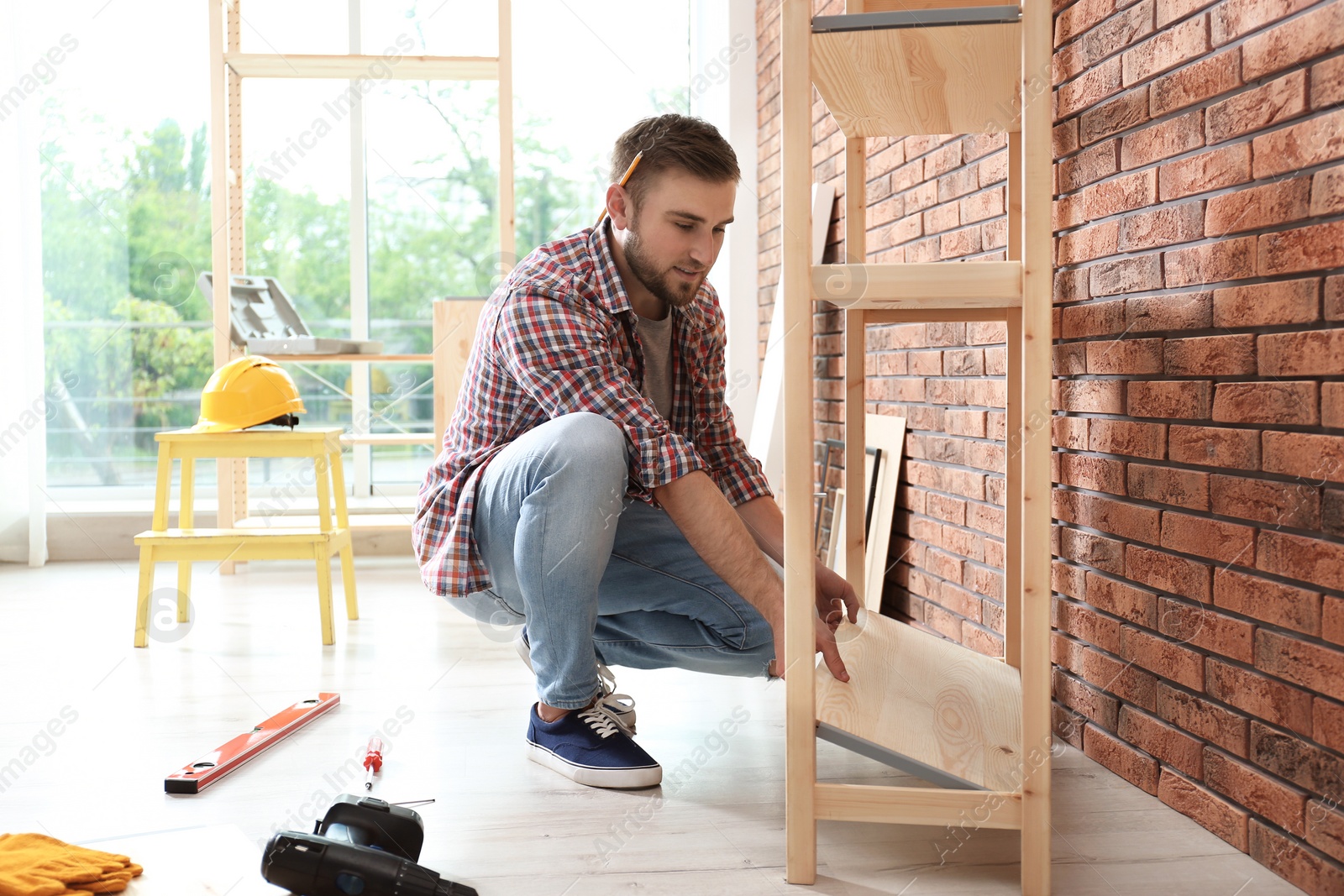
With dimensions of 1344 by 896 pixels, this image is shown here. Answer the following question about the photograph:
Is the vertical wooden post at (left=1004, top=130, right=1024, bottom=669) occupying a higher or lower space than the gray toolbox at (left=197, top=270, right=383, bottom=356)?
lower

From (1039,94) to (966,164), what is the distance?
0.96 m

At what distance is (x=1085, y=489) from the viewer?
1595 mm

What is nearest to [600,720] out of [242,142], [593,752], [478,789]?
[593,752]

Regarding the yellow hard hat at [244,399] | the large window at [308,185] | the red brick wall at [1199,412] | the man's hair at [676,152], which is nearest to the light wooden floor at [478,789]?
the red brick wall at [1199,412]

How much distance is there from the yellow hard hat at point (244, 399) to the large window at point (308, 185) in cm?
140

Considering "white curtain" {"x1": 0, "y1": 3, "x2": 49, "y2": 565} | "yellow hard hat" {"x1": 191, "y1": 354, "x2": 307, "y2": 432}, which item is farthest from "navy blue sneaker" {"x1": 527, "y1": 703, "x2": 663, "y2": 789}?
"white curtain" {"x1": 0, "y1": 3, "x2": 49, "y2": 565}

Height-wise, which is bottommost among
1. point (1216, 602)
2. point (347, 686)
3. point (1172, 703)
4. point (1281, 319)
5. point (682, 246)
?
point (347, 686)

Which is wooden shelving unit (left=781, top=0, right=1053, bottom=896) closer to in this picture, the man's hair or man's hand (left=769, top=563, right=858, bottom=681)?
man's hand (left=769, top=563, right=858, bottom=681)

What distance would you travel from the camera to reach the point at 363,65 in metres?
3.44

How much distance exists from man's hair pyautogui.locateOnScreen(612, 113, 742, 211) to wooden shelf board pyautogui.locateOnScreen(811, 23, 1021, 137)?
170mm

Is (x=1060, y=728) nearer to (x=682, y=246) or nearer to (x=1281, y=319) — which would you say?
(x=1281, y=319)

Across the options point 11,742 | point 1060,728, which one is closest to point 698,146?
point 1060,728

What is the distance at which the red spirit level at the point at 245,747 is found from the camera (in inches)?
55.8

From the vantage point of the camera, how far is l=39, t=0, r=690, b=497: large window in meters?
3.88
